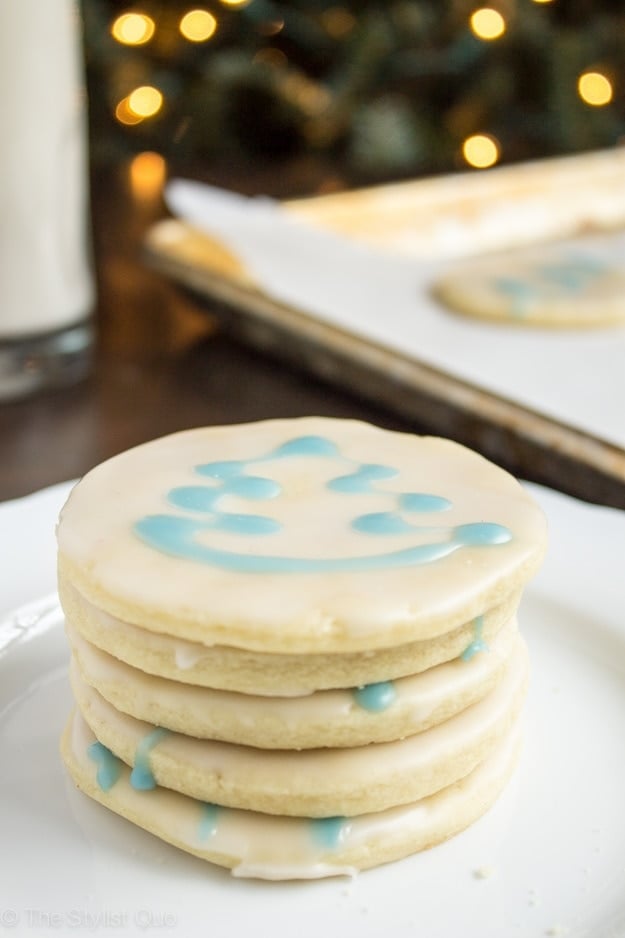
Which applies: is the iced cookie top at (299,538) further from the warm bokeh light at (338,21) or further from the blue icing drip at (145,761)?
the warm bokeh light at (338,21)

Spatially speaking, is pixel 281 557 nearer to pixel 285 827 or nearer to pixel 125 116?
pixel 285 827

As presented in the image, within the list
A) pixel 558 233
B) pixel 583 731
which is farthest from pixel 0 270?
pixel 558 233

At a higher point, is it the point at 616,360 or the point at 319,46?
the point at 319,46

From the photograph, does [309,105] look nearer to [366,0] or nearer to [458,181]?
[366,0]

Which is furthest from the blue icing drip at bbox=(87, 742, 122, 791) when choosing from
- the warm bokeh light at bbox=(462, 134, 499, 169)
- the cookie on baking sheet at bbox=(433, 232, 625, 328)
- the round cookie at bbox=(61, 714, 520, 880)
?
the warm bokeh light at bbox=(462, 134, 499, 169)

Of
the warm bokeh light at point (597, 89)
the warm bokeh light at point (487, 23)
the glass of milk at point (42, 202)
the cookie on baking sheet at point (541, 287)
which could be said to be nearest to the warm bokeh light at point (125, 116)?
the warm bokeh light at point (487, 23)

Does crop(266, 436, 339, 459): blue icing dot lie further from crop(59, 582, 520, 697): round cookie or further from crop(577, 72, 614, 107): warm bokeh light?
crop(577, 72, 614, 107): warm bokeh light
